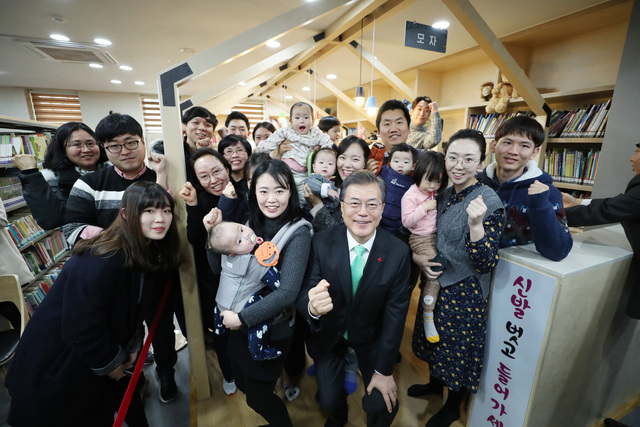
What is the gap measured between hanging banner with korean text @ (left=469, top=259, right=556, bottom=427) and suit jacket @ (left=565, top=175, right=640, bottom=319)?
2.19 feet

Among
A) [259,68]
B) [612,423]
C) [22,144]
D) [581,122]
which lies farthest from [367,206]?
[22,144]

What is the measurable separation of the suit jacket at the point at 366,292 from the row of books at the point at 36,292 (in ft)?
8.97

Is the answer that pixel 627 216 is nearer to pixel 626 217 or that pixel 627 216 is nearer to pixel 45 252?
pixel 626 217

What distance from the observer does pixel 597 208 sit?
67.1 inches

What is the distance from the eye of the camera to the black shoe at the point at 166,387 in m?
1.85

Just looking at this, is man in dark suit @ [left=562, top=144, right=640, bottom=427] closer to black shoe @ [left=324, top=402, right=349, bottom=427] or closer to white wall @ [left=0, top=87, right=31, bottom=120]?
black shoe @ [left=324, top=402, right=349, bottom=427]

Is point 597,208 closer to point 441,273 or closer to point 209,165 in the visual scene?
point 441,273

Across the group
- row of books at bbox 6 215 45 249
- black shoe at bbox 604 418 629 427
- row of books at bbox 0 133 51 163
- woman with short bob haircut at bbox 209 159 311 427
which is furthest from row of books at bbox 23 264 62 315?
black shoe at bbox 604 418 629 427

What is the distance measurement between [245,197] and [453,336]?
144 centimetres

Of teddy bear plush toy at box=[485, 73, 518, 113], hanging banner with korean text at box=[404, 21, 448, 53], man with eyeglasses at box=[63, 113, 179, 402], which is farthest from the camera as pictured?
teddy bear plush toy at box=[485, 73, 518, 113]

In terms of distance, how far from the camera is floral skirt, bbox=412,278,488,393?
1371 mm

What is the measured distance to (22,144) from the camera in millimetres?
3213

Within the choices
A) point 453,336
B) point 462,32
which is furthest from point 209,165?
point 462,32

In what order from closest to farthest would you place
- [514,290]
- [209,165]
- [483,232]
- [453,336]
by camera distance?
[483,232] < [514,290] < [453,336] < [209,165]
